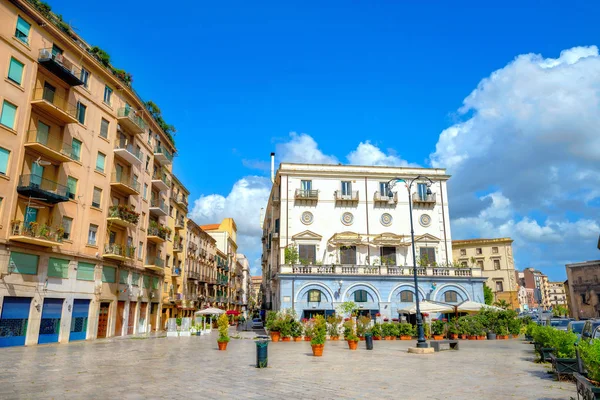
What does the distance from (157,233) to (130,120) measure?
11540 mm

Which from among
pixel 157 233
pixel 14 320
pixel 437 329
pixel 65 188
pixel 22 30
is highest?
pixel 22 30

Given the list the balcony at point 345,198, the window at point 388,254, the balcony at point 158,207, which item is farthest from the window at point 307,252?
the balcony at point 158,207

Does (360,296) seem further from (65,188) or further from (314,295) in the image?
(65,188)

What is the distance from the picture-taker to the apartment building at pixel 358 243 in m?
37.8

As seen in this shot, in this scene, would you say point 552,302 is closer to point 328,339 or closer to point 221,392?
point 328,339

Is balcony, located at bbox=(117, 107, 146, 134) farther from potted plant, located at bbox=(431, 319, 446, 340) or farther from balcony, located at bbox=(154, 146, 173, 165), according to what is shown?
potted plant, located at bbox=(431, 319, 446, 340)

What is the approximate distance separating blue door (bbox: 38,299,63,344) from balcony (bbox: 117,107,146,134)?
1400cm

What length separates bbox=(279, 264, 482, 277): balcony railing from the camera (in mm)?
37787

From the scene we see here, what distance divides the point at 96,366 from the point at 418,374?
34.9 feet

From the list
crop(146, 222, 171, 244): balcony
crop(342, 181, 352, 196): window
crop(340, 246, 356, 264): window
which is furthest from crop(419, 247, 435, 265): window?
crop(146, 222, 171, 244): balcony

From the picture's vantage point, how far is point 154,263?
4041cm

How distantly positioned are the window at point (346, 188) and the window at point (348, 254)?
5377 mm

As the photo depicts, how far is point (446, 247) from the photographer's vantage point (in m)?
42.8

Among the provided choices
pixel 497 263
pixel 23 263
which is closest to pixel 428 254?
pixel 23 263
